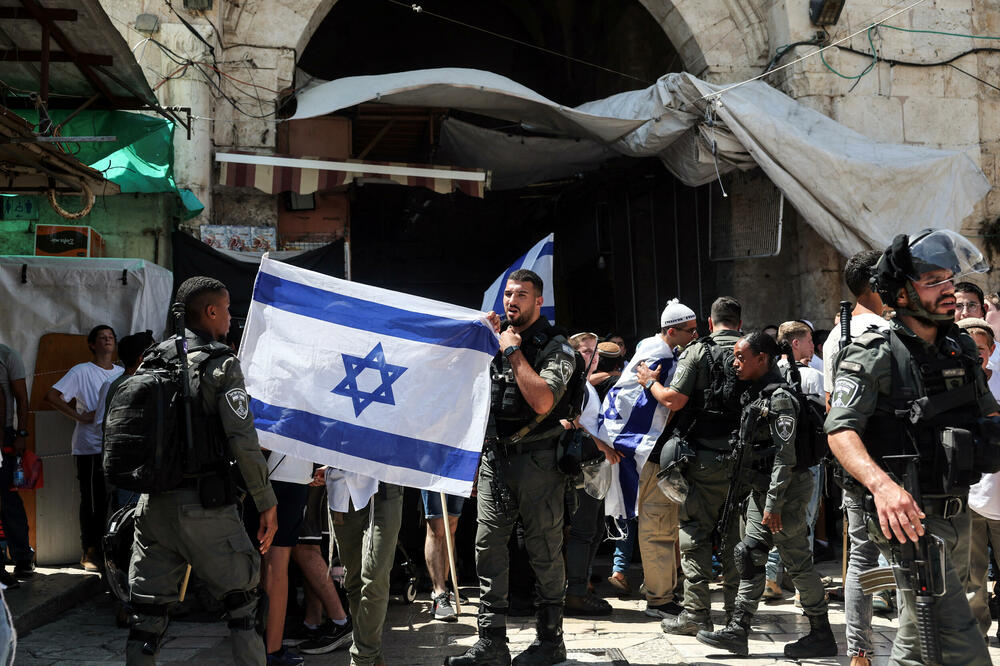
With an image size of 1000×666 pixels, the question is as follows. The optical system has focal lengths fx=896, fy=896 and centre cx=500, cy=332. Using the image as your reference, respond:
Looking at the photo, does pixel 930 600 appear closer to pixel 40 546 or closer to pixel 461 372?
pixel 461 372

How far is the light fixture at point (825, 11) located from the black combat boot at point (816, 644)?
6.53 m

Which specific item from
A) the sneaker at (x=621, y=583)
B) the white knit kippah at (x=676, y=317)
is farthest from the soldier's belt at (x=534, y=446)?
the sneaker at (x=621, y=583)

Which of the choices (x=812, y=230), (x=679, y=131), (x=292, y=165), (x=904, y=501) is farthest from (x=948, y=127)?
(x=904, y=501)

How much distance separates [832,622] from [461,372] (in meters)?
3.26

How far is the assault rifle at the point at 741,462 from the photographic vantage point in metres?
5.16

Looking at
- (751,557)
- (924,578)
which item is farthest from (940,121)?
(924,578)

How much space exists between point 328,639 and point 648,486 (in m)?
2.44

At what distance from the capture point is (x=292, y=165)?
841 cm

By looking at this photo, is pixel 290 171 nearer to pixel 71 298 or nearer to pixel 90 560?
pixel 71 298

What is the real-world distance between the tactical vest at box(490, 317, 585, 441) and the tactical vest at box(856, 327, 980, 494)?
1.69 meters

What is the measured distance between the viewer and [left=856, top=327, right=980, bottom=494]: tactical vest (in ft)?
11.2

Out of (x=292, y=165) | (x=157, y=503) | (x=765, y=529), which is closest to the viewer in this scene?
(x=157, y=503)

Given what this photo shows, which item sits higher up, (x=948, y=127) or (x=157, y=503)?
(x=948, y=127)

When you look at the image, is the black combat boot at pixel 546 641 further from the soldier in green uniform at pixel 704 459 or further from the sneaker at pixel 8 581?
Answer: the sneaker at pixel 8 581
